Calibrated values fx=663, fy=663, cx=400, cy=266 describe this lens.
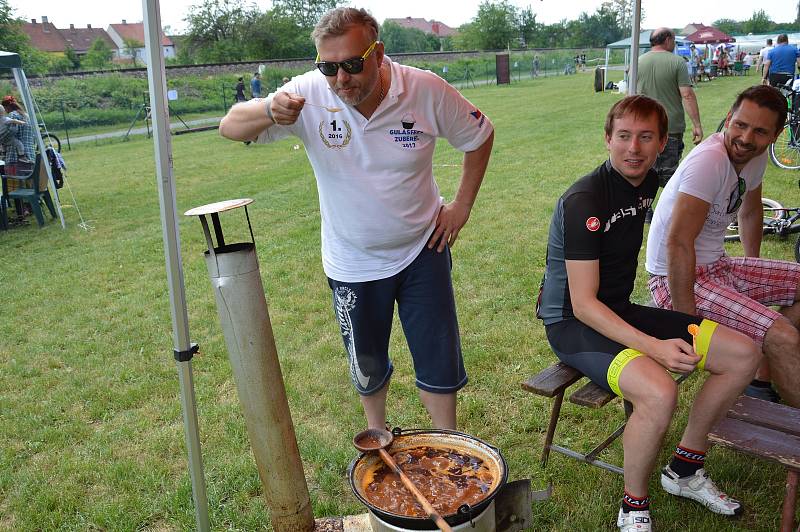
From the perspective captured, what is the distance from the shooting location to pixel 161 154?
1940 mm

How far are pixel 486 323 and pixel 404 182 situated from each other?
7.92 feet

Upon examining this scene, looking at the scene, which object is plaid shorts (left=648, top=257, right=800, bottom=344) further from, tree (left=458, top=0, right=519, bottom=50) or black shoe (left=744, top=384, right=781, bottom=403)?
tree (left=458, top=0, right=519, bottom=50)

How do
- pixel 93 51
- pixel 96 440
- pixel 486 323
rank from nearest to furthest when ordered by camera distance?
1. pixel 96 440
2. pixel 486 323
3. pixel 93 51

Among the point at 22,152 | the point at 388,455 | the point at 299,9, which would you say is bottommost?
the point at 388,455

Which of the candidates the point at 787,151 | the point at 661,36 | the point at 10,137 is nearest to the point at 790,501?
the point at 661,36

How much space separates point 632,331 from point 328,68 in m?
1.42

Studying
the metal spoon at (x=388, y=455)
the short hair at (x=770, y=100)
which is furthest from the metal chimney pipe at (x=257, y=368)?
the short hair at (x=770, y=100)

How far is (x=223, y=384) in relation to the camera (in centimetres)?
408

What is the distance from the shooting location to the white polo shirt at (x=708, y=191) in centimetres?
289

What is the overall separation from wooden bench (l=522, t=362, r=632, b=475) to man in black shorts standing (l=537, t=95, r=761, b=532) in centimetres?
6

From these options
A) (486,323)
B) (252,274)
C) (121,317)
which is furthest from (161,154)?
(121,317)

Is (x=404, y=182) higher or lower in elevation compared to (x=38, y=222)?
higher

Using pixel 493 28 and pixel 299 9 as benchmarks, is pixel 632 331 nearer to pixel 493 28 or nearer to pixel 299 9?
pixel 299 9

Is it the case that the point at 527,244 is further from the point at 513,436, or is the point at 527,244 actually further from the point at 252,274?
the point at 252,274
